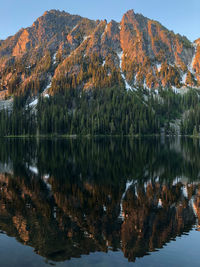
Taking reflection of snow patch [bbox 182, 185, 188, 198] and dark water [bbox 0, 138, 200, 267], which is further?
reflection of snow patch [bbox 182, 185, 188, 198]

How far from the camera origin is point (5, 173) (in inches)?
1303

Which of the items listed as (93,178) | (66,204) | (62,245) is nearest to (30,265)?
(62,245)

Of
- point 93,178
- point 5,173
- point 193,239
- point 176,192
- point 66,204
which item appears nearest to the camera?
point 193,239

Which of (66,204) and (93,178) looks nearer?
(66,204)

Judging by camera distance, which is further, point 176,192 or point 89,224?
point 176,192

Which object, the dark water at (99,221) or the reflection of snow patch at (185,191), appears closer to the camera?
the dark water at (99,221)

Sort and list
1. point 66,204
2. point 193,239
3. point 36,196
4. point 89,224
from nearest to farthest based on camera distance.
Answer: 1. point 193,239
2. point 89,224
3. point 66,204
4. point 36,196

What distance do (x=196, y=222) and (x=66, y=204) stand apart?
9.91 m

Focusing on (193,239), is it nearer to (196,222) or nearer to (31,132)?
(196,222)

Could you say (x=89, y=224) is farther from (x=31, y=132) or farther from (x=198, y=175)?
(x=31, y=132)

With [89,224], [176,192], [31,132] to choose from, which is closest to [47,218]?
[89,224]

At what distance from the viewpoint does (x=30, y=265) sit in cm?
1119

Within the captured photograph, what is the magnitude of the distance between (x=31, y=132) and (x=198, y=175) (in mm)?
178999

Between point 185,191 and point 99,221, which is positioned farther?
point 185,191
